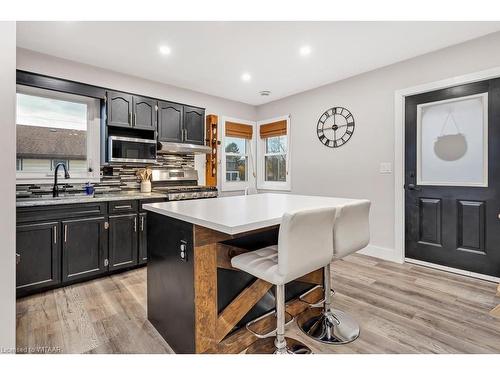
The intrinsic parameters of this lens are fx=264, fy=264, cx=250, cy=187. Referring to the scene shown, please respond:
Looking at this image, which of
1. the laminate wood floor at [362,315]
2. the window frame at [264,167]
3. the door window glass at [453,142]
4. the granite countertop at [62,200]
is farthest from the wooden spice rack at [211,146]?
the door window glass at [453,142]

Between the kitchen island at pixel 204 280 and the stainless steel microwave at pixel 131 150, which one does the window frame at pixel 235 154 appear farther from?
the kitchen island at pixel 204 280

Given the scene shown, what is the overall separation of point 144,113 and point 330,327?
10.8 ft

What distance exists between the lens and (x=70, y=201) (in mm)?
2668

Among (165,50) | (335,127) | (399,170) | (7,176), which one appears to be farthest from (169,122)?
(399,170)

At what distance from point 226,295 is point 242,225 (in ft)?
2.13

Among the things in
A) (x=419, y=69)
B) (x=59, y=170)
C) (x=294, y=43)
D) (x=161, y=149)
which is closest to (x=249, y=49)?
(x=294, y=43)

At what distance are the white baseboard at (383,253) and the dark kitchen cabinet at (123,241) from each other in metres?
3.03

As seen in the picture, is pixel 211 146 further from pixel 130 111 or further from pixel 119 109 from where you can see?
pixel 119 109

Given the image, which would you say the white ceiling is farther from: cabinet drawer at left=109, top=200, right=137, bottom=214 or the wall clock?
cabinet drawer at left=109, top=200, right=137, bottom=214

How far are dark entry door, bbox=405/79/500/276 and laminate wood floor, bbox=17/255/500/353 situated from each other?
0.32m

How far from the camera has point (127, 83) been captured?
3.63 m

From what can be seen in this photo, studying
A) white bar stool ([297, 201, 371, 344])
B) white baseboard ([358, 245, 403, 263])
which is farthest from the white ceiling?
white baseboard ([358, 245, 403, 263])

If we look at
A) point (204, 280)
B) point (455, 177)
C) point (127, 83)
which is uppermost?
point (127, 83)
